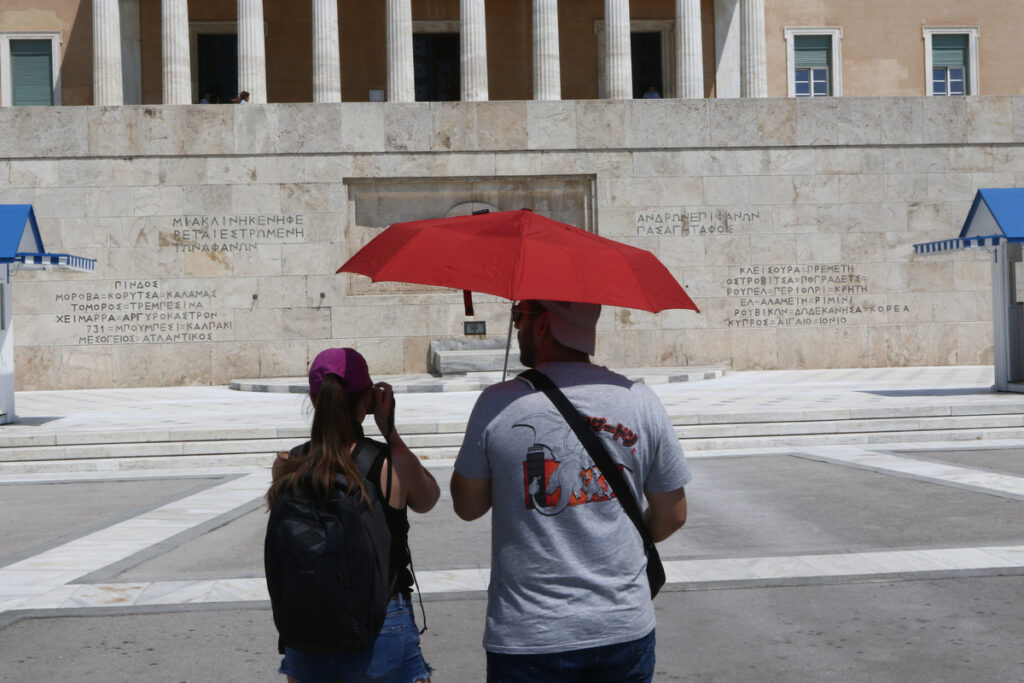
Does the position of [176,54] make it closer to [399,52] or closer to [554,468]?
[399,52]

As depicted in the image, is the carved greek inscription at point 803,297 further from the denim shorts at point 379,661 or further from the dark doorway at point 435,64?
the denim shorts at point 379,661

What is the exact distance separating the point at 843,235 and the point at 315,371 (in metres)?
25.3

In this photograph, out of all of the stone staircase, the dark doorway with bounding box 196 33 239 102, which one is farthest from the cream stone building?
the stone staircase

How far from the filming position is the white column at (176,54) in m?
29.3

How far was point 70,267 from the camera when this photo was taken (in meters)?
18.6

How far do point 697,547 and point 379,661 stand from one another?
5652 mm

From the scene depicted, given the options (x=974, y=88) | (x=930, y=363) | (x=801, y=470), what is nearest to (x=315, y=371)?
(x=801, y=470)

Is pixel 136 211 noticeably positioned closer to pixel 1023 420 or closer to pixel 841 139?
pixel 841 139

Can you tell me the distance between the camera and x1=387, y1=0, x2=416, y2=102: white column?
97.8ft

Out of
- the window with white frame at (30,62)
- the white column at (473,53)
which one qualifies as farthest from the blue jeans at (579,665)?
the window with white frame at (30,62)

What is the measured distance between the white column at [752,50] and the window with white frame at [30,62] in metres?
21.3

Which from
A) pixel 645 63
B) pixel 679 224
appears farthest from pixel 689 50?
pixel 679 224

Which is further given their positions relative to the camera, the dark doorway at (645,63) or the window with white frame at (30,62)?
the dark doorway at (645,63)

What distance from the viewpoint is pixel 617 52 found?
3070 cm
